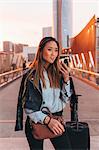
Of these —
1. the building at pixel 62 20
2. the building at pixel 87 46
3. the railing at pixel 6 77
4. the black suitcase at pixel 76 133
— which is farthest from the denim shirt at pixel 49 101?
the railing at pixel 6 77

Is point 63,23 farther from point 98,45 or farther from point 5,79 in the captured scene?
point 5,79

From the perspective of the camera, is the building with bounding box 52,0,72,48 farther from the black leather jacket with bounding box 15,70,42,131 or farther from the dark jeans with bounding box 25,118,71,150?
the dark jeans with bounding box 25,118,71,150

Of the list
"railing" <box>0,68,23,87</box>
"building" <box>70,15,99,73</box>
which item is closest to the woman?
"building" <box>70,15,99,73</box>

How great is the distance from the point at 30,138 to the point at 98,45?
1.22 meters

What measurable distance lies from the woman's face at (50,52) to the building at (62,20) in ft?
2.24

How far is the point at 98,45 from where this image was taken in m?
2.30

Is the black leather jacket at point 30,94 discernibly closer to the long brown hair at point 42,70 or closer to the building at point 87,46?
the long brown hair at point 42,70

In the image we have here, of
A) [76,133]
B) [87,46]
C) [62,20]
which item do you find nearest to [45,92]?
[76,133]

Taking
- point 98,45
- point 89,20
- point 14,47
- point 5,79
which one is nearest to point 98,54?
point 98,45

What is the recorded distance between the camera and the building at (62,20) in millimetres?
2156

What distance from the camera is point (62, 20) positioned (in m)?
2.15

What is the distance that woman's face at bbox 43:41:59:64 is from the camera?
143 cm

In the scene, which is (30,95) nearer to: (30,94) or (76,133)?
(30,94)

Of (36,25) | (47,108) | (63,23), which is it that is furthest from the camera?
(36,25)
